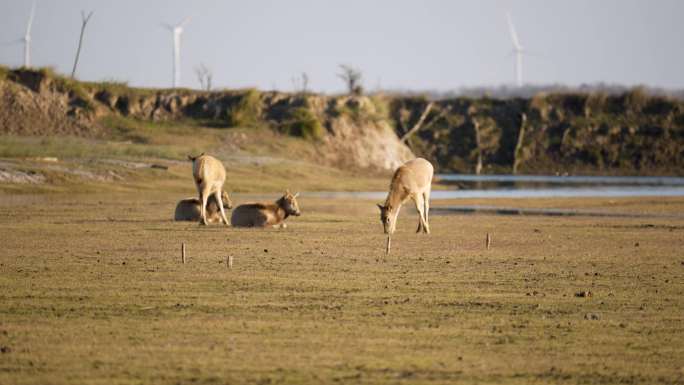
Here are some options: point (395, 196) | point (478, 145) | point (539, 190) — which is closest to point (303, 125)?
point (539, 190)

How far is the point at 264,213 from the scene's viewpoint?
3134 cm

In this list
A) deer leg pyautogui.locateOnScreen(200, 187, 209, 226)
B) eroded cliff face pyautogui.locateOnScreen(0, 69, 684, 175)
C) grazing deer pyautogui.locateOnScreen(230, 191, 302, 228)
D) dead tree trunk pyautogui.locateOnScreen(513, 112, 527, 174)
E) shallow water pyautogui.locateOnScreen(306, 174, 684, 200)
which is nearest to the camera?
grazing deer pyautogui.locateOnScreen(230, 191, 302, 228)

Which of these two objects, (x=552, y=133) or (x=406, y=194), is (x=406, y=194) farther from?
(x=552, y=133)

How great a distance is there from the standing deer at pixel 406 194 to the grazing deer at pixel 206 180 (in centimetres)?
507

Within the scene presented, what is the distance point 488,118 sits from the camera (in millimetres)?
93438

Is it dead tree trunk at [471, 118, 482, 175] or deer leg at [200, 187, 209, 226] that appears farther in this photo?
dead tree trunk at [471, 118, 482, 175]

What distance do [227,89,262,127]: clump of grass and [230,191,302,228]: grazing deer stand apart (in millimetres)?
40100

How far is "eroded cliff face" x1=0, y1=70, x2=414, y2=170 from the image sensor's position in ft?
212

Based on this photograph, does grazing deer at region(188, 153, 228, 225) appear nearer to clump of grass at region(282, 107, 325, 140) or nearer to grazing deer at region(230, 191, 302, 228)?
grazing deer at region(230, 191, 302, 228)

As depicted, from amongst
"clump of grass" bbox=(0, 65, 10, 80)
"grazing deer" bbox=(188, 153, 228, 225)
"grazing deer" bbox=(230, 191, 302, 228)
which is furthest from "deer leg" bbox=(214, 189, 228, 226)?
"clump of grass" bbox=(0, 65, 10, 80)

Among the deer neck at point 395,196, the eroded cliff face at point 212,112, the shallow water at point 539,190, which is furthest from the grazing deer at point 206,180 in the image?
the eroded cliff face at point 212,112

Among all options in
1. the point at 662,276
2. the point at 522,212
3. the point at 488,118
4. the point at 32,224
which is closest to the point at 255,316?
the point at 662,276

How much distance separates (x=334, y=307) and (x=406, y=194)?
14.3 m

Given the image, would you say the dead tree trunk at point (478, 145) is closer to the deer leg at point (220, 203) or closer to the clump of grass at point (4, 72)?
the clump of grass at point (4, 72)
